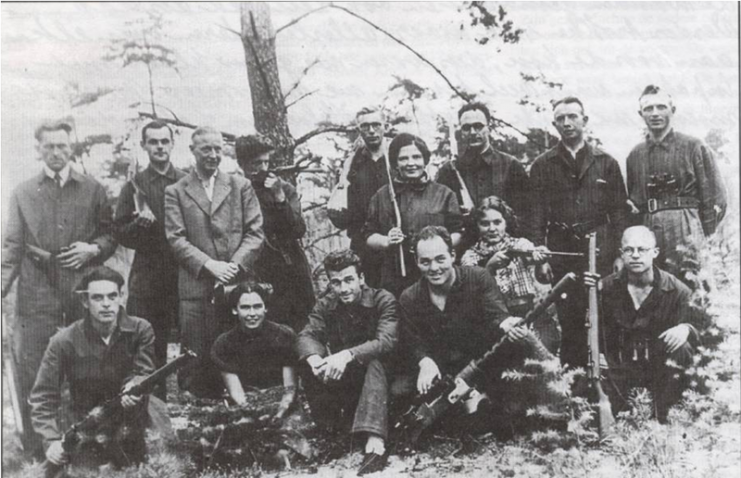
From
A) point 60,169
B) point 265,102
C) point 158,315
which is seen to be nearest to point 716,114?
point 265,102

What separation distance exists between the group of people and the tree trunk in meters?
0.15

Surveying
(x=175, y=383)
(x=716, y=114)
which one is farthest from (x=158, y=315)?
(x=716, y=114)

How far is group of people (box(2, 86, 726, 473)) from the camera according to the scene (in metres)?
4.16

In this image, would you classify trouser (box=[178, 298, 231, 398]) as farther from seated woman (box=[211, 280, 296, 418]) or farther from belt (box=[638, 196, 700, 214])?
belt (box=[638, 196, 700, 214])

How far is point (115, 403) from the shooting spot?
4297 millimetres

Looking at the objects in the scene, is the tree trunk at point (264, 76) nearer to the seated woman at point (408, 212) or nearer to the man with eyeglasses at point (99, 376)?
the seated woman at point (408, 212)

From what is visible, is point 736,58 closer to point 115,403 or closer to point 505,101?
point 505,101

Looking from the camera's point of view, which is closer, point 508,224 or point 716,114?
point 508,224

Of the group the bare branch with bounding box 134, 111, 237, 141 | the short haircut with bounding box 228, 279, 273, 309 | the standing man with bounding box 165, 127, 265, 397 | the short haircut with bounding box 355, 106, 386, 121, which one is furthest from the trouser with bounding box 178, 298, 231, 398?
the short haircut with bounding box 355, 106, 386, 121

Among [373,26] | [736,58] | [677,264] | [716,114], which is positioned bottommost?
[677,264]

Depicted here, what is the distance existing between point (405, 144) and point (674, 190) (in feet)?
6.01

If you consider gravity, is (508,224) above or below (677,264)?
above

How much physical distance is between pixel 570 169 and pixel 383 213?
1.28 m

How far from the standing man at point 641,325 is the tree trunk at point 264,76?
91.0 inches
